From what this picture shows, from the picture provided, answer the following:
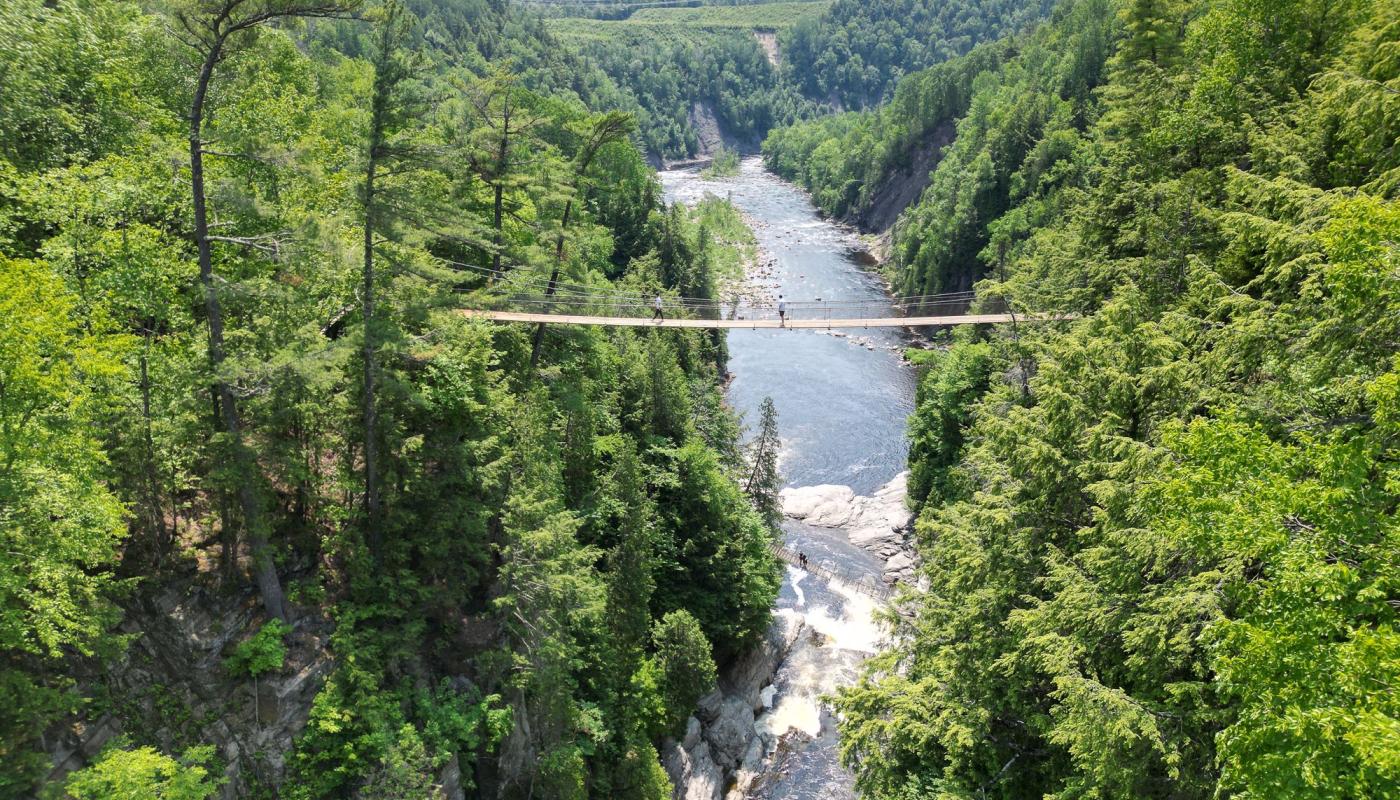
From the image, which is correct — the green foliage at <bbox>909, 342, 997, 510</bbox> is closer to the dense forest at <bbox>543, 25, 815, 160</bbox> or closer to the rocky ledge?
the rocky ledge

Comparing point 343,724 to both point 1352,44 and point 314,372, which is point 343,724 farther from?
point 1352,44

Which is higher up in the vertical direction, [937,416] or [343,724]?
[343,724]

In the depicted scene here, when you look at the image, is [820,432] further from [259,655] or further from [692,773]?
[259,655]

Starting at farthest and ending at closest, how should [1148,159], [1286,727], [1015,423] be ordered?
[1148,159] < [1015,423] < [1286,727]

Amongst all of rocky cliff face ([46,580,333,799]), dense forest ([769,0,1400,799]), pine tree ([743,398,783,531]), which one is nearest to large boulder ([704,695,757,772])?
dense forest ([769,0,1400,799])

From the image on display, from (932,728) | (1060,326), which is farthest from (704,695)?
(1060,326)

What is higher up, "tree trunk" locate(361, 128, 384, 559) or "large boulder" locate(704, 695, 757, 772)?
"tree trunk" locate(361, 128, 384, 559)

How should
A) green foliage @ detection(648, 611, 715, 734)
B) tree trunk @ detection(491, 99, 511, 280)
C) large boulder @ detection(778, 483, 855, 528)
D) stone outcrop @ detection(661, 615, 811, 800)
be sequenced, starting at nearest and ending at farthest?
tree trunk @ detection(491, 99, 511, 280) → green foliage @ detection(648, 611, 715, 734) → stone outcrop @ detection(661, 615, 811, 800) → large boulder @ detection(778, 483, 855, 528)

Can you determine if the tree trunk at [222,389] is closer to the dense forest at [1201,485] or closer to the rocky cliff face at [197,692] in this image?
the rocky cliff face at [197,692]
